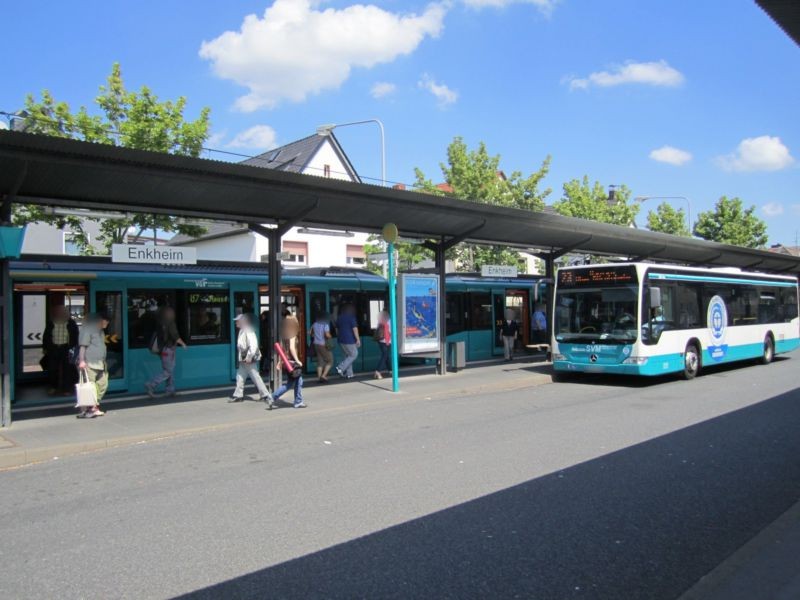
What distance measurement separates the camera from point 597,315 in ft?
48.8

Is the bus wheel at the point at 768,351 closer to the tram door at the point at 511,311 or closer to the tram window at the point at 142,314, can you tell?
the tram door at the point at 511,311

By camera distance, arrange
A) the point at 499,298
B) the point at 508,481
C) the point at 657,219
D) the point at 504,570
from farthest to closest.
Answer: the point at 657,219 < the point at 499,298 < the point at 508,481 < the point at 504,570

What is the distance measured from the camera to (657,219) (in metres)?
45.1

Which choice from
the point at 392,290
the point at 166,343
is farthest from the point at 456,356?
the point at 166,343

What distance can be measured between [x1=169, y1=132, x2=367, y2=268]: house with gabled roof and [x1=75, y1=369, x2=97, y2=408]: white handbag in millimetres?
22613

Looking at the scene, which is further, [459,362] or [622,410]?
[459,362]

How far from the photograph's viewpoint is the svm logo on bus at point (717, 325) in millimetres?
16422

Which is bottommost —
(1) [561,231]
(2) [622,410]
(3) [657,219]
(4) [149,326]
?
(2) [622,410]

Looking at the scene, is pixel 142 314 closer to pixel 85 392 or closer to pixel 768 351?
pixel 85 392

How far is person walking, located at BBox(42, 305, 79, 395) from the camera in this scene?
1275cm

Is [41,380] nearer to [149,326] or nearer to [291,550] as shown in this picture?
[149,326]

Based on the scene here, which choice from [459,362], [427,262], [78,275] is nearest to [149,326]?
[78,275]

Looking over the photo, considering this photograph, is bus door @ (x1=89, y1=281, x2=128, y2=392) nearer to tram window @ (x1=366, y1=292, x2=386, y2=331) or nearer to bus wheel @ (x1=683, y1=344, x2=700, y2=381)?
tram window @ (x1=366, y1=292, x2=386, y2=331)

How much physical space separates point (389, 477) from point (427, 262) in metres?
25.7
